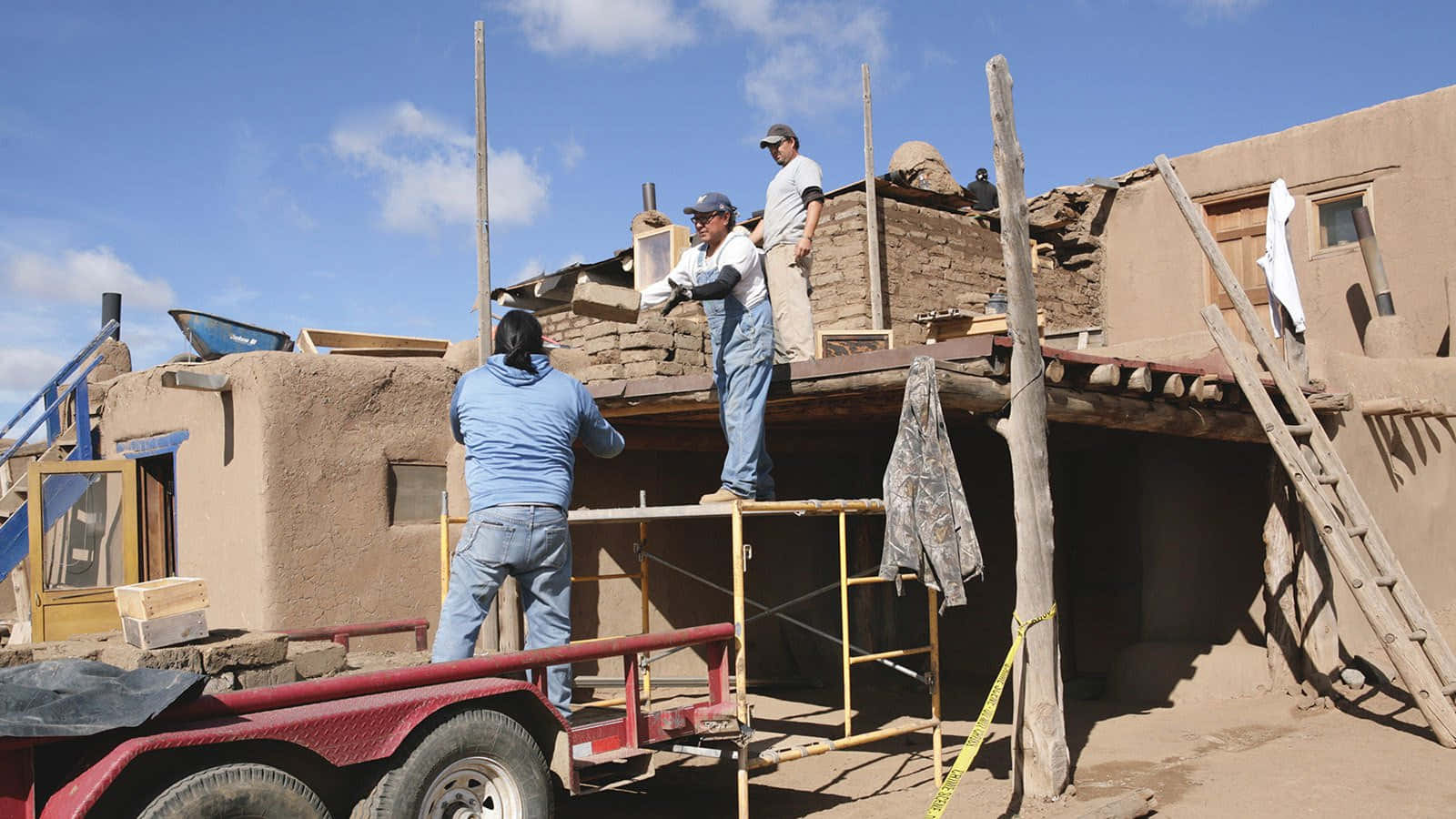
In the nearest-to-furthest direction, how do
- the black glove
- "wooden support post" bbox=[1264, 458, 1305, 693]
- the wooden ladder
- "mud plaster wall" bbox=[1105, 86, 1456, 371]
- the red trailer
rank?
the red trailer → the black glove → the wooden ladder → "wooden support post" bbox=[1264, 458, 1305, 693] → "mud plaster wall" bbox=[1105, 86, 1456, 371]

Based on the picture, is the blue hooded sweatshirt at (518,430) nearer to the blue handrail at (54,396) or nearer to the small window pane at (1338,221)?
the blue handrail at (54,396)

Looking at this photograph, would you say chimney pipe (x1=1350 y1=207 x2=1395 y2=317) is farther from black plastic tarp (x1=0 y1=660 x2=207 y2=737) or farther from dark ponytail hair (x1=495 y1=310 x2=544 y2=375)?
black plastic tarp (x1=0 y1=660 x2=207 y2=737)

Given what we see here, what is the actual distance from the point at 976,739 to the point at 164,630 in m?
3.66

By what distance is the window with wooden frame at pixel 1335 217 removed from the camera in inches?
501

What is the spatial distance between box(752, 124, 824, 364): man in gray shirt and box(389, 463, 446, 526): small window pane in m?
2.78

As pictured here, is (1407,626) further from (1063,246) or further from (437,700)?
(1063,246)

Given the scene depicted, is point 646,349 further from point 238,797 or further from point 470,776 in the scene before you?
point 238,797

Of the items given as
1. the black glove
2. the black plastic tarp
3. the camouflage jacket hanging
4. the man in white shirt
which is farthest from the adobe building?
the black plastic tarp

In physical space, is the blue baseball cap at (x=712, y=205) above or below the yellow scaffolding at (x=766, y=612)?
above

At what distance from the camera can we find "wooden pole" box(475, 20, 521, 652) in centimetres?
780

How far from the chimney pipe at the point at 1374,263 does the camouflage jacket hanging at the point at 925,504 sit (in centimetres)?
853

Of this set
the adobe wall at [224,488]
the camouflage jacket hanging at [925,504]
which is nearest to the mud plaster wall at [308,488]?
the adobe wall at [224,488]

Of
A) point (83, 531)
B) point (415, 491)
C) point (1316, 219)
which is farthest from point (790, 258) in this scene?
point (1316, 219)

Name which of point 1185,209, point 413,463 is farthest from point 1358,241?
point 413,463
